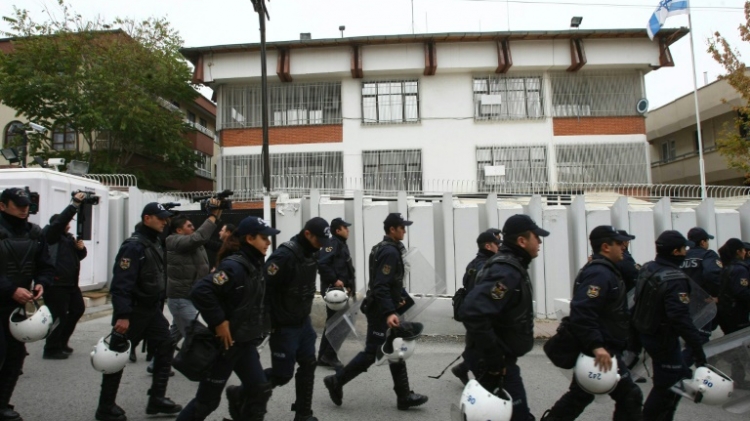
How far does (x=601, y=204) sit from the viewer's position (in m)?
10.3

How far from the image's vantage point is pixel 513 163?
64.0 feet

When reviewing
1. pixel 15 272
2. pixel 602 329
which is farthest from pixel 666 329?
pixel 15 272

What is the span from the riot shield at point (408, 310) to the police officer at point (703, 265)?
9.78 ft

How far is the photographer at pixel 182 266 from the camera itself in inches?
220

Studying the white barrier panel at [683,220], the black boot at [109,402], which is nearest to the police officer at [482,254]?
the black boot at [109,402]

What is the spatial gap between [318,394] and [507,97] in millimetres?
16662

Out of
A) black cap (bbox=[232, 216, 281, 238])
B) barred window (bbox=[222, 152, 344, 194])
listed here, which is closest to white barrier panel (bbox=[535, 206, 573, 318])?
black cap (bbox=[232, 216, 281, 238])

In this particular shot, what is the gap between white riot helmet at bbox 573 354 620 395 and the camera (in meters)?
3.62

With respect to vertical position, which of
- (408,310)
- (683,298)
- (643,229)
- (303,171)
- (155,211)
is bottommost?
(408,310)

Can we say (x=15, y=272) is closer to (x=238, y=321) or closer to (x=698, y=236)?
(x=238, y=321)

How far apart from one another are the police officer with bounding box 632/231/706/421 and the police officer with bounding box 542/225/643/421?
Answer: 348 mm

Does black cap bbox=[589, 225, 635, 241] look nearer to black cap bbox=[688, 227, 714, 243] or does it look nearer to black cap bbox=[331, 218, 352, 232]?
black cap bbox=[331, 218, 352, 232]

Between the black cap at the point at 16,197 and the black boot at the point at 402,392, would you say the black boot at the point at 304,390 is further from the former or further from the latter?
the black cap at the point at 16,197

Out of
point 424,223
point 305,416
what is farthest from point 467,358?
point 424,223
